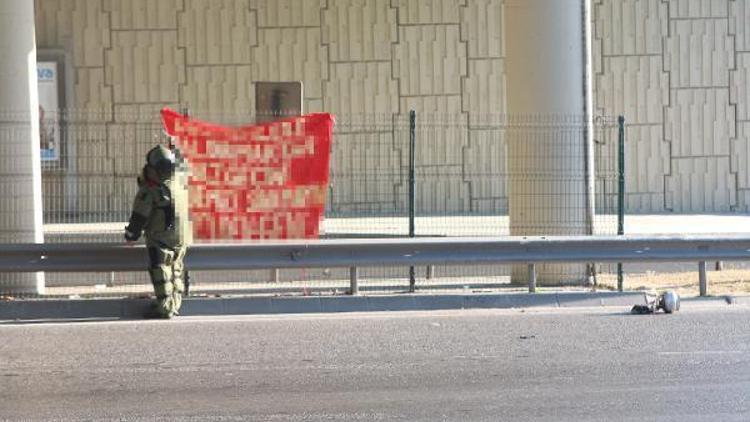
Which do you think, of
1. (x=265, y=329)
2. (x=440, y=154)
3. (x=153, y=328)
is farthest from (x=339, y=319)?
(x=440, y=154)

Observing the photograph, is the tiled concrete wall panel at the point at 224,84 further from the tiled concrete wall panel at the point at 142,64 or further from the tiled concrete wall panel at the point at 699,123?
the tiled concrete wall panel at the point at 699,123

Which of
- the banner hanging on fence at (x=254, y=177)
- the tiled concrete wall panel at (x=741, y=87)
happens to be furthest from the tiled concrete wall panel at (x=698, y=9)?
the banner hanging on fence at (x=254, y=177)

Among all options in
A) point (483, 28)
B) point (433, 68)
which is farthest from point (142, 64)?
point (483, 28)

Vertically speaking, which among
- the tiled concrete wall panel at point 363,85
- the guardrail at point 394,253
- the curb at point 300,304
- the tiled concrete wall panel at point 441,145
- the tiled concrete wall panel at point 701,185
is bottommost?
the curb at point 300,304

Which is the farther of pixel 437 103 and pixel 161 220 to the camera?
pixel 437 103

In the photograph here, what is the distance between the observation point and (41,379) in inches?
365

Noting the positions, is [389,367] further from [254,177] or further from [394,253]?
[254,177]

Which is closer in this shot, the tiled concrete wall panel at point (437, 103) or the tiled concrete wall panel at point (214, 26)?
the tiled concrete wall panel at point (214, 26)

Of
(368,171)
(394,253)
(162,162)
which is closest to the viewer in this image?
(162,162)

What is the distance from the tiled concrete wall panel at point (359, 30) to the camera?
2612 centimetres

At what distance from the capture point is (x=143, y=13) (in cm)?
2594

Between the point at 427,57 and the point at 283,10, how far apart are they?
321 cm

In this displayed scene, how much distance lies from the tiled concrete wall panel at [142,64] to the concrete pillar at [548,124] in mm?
11744

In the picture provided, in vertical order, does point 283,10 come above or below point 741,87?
above
